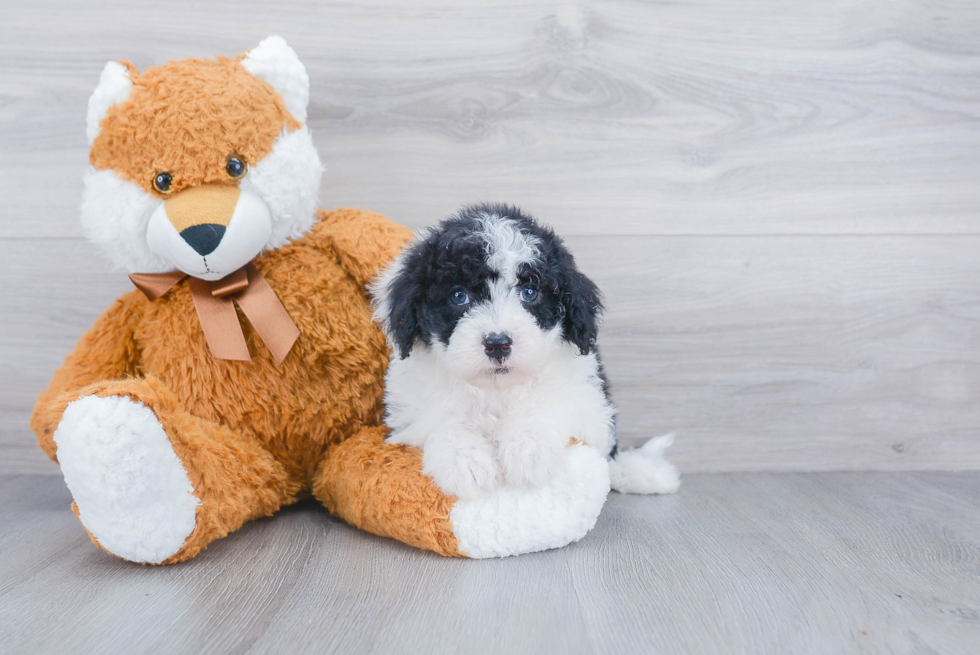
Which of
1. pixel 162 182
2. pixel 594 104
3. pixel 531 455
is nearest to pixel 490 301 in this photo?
pixel 531 455

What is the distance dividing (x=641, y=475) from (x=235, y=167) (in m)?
0.93

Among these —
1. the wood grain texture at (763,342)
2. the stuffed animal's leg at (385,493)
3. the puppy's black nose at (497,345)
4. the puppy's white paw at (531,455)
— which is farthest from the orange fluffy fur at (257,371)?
the wood grain texture at (763,342)

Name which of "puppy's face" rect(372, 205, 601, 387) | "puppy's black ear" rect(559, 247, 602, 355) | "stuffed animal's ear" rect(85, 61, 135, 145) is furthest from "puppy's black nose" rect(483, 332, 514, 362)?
"stuffed animal's ear" rect(85, 61, 135, 145)

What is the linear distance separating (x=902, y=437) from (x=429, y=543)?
A: 114 cm

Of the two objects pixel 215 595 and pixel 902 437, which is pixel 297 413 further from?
pixel 902 437

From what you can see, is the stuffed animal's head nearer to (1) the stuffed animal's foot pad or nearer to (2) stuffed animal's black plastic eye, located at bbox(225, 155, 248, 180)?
(2) stuffed animal's black plastic eye, located at bbox(225, 155, 248, 180)

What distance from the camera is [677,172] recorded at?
1.51 metres

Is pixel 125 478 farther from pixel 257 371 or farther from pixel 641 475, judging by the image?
pixel 641 475

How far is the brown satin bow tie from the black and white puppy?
17cm

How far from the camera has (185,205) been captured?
3.57 feet

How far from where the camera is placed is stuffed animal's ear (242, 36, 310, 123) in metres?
1.18

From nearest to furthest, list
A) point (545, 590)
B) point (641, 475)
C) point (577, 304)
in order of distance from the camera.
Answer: point (545, 590)
point (577, 304)
point (641, 475)

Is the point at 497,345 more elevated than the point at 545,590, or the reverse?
the point at 497,345

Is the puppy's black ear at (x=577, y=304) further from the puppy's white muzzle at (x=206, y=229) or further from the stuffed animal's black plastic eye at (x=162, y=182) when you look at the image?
the stuffed animal's black plastic eye at (x=162, y=182)
